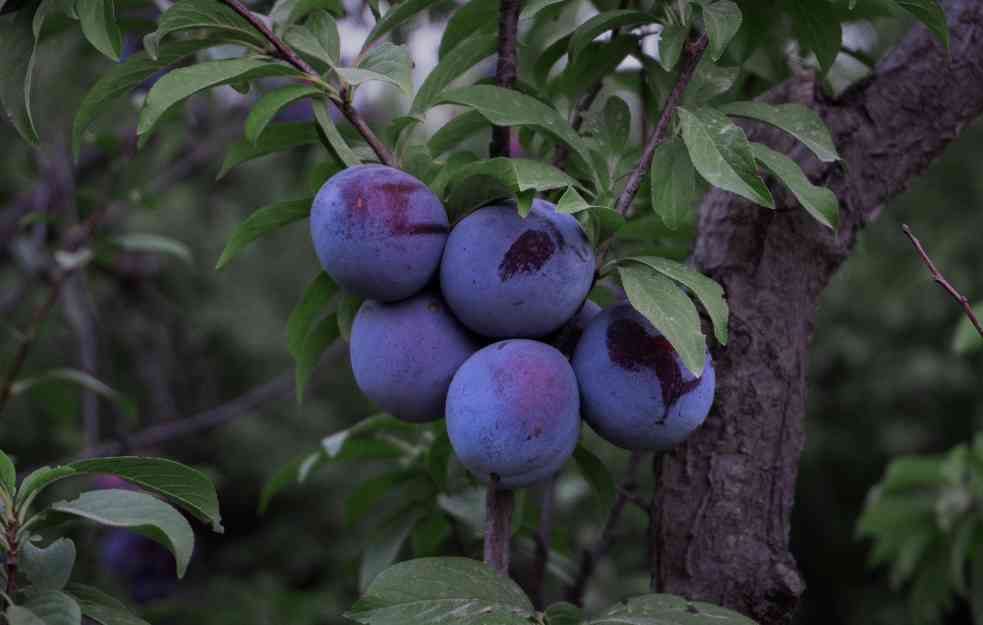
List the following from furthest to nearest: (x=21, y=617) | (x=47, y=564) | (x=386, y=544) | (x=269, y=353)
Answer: (x=269, y=353), (x=386, y=544), (x=47, y=564), (x=21, y=617)

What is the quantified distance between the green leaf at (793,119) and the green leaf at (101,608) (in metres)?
0.65

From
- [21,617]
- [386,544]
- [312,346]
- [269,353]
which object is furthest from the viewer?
[269,353]

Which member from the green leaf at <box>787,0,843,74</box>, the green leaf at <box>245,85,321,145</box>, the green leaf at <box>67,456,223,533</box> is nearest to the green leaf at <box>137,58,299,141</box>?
the green leaf at <box>245,85,321,145</box>

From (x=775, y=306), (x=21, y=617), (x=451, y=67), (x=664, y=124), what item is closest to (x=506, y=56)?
(x=451, y=67)

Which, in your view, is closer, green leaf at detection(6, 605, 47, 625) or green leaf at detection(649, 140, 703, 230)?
green leaf at detection(6, 605, 47, 625)

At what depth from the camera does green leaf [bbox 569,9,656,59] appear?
3.00ft

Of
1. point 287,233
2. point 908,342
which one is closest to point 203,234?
point 287,233

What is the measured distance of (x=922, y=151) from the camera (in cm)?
111

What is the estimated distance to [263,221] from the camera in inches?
36.5

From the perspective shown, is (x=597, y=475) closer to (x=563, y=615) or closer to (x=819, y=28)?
(x=563, y=615)

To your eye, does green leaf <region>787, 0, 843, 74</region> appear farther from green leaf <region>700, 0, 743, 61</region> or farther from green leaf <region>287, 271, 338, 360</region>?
green leaf <region>287, 271, 338, 360</region>

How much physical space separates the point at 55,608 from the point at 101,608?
0.24 ft

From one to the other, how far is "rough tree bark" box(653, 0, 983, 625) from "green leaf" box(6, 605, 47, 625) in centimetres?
57

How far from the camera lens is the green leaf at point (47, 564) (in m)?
0.80
